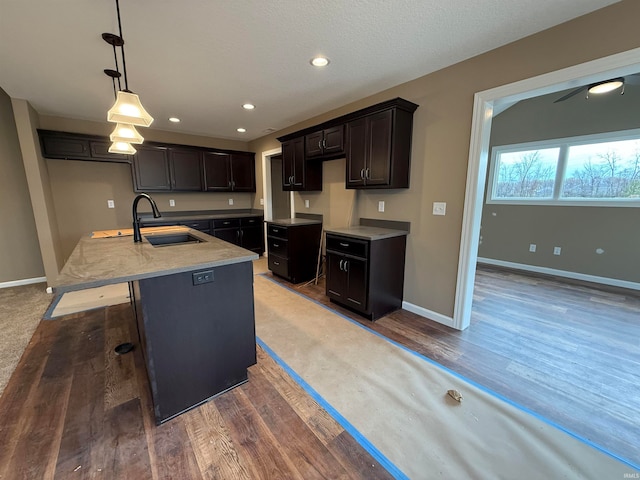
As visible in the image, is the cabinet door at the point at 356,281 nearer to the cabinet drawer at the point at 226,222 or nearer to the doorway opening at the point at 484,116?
the doorway opening at the point at 484,116

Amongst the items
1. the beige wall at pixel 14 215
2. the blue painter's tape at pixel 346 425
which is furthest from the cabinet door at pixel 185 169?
the blue painter's tape at pixel 346 425

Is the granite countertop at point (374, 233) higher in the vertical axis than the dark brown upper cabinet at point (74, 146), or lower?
lower

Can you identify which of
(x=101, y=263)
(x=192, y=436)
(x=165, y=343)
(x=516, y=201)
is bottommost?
(x=192, y=436)

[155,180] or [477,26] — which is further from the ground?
[477,26]

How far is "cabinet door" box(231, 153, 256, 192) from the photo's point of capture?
5.32 m

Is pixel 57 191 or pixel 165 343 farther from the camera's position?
pixel 57 191

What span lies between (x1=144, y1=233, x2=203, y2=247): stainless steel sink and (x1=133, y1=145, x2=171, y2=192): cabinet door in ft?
7.95

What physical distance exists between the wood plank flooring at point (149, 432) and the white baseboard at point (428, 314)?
1.67 meters

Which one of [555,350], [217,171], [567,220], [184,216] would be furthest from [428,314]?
[184,216]

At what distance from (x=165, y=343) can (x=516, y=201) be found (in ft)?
18.3

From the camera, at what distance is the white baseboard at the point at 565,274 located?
3.61 m

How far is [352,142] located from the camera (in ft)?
9.75

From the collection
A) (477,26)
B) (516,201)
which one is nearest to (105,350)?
(477,26)

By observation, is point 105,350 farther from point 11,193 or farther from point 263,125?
point 263,125
